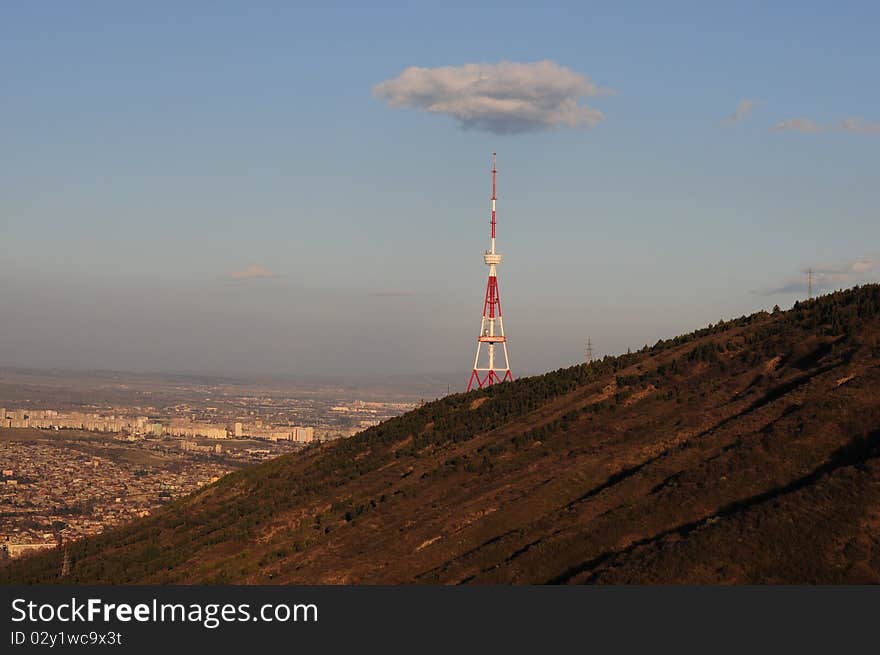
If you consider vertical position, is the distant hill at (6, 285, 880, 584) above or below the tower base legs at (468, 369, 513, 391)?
below

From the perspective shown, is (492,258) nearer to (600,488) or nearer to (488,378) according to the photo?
(488,378)

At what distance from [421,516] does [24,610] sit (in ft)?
94.5

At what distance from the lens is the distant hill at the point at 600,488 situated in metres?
39.8

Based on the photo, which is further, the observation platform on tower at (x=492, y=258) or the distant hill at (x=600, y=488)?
the observation platform on tower at (x=492, y=258)

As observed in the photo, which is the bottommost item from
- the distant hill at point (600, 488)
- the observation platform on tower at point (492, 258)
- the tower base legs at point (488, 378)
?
the distant hill at point (600, 488)

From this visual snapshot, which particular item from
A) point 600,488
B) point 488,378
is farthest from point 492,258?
point 600,488

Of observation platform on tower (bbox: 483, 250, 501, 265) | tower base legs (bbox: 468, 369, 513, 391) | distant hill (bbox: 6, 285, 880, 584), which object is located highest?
observation platform on tower (bbox: 483, 250, 501, 265)

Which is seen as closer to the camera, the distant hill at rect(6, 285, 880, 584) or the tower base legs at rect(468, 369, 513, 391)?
the distant hill at rect(6, 285, 880, 584)

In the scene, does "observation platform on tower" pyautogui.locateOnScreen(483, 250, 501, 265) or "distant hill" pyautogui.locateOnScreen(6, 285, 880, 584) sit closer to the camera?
"distant hill" pyautogui.locateOnScreen(6, 285, 880, 584)

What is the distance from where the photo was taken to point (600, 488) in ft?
174

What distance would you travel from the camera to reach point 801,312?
7262 cm

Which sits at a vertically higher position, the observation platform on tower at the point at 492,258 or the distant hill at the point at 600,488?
the observation platform on tower at the point at 492,258

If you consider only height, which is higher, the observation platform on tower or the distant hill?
the observation platform on tower

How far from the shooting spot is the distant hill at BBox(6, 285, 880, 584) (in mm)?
39781
